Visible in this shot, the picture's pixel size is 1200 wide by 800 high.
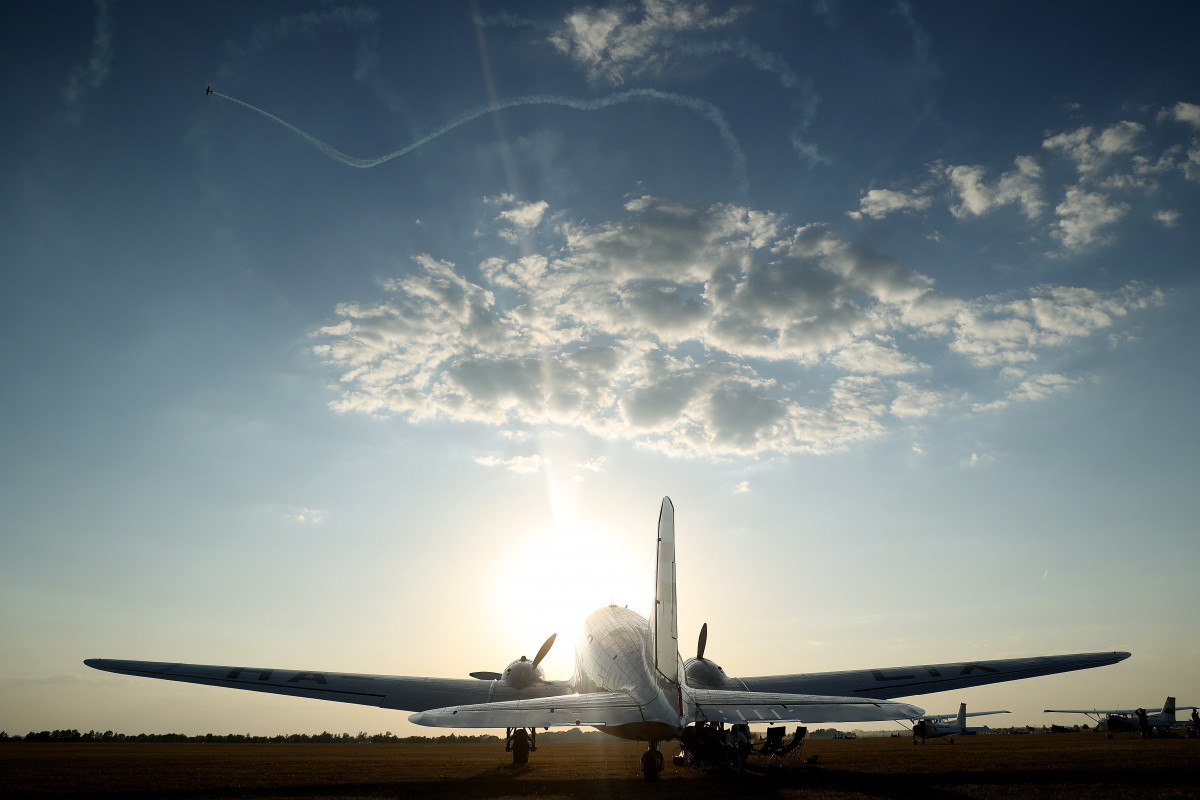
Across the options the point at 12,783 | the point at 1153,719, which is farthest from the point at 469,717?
the point at 1153,719

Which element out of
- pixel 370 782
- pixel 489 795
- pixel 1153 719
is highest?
pixel 489 795

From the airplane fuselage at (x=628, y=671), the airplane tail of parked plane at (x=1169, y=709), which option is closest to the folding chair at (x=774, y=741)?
the airplane fuselage at (x=628, y=671)

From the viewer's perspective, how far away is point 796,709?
13875 mm

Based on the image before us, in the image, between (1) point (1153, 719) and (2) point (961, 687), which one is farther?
(1) point (1153, 719)

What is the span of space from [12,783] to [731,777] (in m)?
19.2

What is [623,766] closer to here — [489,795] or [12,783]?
[489,795]

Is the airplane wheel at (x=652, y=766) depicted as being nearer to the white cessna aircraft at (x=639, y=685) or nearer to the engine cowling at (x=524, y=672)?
the white cessna aircraft at (x=639, y=685)

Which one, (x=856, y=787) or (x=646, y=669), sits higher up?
(x=646, y=669)

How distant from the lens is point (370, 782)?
1703 centimetres

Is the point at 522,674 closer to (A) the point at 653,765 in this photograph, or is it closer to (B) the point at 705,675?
(B) the point at 705,675

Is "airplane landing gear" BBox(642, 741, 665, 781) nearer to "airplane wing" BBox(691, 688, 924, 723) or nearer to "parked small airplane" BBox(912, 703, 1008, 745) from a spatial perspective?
"airplane wing" BBox(691, 688, 924, 723)

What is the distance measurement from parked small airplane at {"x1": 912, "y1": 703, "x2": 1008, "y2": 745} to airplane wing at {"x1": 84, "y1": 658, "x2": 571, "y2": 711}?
111 ft

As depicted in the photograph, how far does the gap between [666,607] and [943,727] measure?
171 ft

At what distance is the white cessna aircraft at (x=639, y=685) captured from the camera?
1375cm
